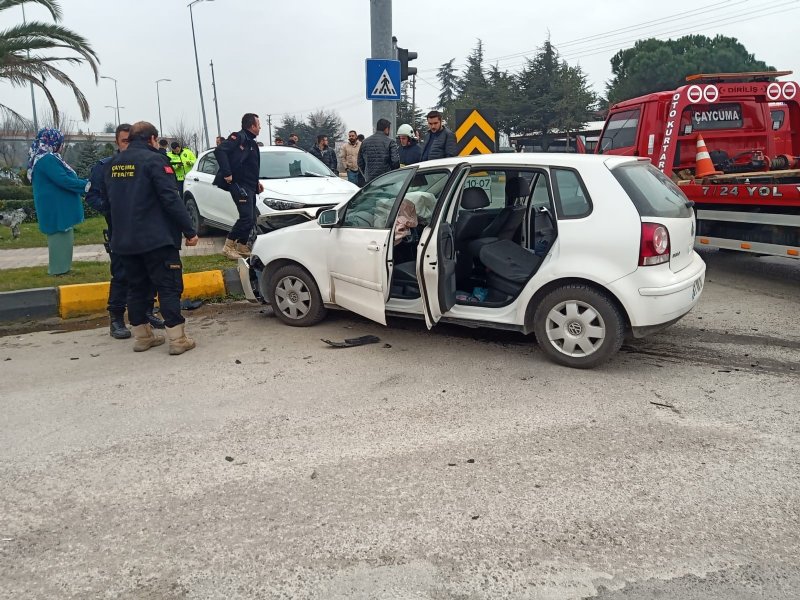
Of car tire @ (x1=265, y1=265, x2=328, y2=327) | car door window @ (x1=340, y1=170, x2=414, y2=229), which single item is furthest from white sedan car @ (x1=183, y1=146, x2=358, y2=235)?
car door window @ (x1=340, y1=170, x2=414, y2=229)

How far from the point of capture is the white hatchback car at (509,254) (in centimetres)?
473

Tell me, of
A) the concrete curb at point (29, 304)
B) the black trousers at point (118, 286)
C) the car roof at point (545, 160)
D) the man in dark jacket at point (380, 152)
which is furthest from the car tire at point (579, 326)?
the man in dark jacket at point (380, 152)

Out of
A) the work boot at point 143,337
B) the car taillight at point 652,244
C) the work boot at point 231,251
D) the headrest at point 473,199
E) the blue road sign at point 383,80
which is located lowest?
the work boot at point 143,337

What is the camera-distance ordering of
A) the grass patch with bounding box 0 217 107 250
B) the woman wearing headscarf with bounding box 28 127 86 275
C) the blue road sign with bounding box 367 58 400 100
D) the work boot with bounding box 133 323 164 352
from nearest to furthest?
the work boot with bounding box 133 323 164 352 → the woman wearing headscarf with bounding box 28 127 86 275 → the blue road sign with bounding box 367 58 400 100 → the grass patch with bounding box 0 217 107 250

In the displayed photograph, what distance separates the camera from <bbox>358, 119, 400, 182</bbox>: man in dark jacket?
991cm

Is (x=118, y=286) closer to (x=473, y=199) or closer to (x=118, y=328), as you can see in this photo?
(x=118, y=328)

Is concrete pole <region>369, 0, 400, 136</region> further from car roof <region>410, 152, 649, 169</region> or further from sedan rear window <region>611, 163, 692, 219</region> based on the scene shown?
sedan rear window <region>611, 163, 692, 219</region>

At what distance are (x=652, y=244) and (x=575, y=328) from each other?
0.78 m

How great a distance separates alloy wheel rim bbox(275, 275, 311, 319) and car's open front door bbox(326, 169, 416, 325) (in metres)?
0.36

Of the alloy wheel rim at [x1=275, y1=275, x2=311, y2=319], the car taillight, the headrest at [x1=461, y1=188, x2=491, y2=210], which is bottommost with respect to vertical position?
the alloy wheel rim at [x1=275, y1=275, x2=311, y2=319]

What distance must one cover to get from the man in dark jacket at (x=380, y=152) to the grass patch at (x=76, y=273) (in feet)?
8.54

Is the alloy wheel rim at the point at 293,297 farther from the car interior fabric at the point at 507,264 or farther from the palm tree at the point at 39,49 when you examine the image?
the palm tree at the point at 39,49

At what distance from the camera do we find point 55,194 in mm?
7430

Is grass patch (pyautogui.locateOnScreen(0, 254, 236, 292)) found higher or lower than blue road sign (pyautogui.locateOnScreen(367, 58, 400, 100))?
lower
